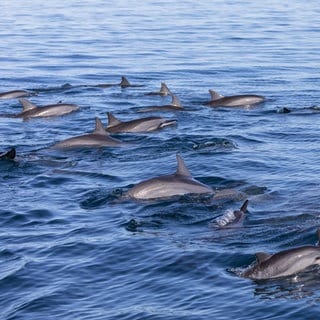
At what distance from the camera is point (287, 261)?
12.1m

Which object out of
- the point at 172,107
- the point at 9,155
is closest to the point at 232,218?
the point at 9,155

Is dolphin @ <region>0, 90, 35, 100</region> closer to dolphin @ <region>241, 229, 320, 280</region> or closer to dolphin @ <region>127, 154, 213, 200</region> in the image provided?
dolphin @ <region>127, 154, 213, 200</region>

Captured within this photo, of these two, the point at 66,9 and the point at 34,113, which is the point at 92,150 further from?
the point at 66,9

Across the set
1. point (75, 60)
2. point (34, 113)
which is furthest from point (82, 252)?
point (75, 60)

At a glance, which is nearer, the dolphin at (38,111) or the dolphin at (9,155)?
the dolphin at (9,155)

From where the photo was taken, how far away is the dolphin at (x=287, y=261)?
39.4 ft

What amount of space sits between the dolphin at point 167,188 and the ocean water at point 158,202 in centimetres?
22

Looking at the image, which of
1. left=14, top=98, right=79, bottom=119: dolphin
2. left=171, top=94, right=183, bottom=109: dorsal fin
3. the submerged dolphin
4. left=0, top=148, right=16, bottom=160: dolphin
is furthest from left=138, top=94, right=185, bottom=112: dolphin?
left=0, top=148, right=16, bottom=160: dolphin

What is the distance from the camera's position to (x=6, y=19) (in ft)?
184

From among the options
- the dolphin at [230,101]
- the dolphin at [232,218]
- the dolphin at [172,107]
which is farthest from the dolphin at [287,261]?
the dolphin at [230,101]

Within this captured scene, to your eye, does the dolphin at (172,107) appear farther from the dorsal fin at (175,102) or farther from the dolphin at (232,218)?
the dolphin at (232,218)

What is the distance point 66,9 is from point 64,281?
52.2 meters

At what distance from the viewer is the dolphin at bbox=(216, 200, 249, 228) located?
1436 cm

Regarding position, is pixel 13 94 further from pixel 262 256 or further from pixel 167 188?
pixel 262 256
